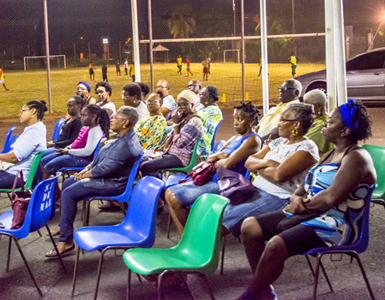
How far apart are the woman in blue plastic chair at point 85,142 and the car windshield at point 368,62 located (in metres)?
8.99

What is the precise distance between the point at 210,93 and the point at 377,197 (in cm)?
281

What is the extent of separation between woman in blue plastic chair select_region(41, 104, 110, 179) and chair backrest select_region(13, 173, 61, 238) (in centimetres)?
186

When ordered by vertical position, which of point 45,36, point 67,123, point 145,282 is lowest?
point 145,282

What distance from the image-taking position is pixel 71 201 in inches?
194

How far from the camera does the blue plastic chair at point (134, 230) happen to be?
3803mm

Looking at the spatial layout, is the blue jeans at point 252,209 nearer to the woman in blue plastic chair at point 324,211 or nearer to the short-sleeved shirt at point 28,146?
the woman in blue plastic chair at point 324,211

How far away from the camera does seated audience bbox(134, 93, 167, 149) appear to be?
269 inches

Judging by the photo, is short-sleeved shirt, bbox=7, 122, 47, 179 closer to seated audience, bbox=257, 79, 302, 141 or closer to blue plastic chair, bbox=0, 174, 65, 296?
blue plastic chair, bbox=0, 174, 65, 296

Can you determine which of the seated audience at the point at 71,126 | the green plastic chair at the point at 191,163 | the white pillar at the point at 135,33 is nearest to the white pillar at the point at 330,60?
the green plastic chair at the point at 191,163

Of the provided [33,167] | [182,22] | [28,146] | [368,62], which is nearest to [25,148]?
[28,146]

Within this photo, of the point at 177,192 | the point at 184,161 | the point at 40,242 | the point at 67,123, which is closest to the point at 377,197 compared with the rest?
the point at 177,192

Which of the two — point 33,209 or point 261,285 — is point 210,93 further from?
point 261,285

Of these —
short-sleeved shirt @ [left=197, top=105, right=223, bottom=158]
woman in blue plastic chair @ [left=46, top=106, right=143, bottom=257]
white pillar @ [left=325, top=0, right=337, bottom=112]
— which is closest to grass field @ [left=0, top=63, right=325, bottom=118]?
short-sleeved shirt @ [left=197, top=105, right=223, bottom=158]

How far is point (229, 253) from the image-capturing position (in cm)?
486
